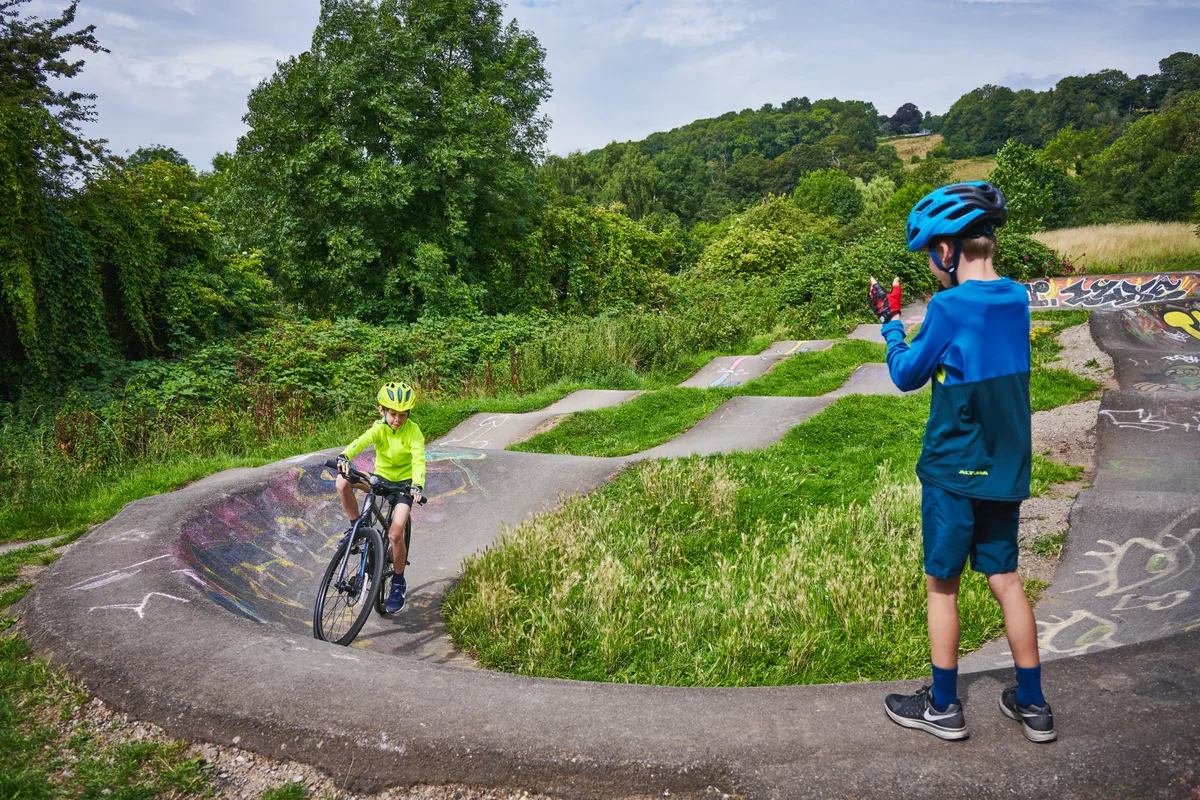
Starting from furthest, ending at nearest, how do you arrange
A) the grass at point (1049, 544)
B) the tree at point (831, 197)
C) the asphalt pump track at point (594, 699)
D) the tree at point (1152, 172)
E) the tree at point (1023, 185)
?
the tree at point (831, 197) < the tree at point (1152, 172) < the tree at point (1023, 185) < the grass at point (1049, 544) < the asphalt pump track at point (594, 699)

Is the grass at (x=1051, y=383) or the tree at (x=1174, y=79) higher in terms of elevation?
the tree at (x=1174, y=79)

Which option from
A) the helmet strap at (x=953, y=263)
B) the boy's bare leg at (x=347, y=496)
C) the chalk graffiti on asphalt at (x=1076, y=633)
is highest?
the helmet strap at (x=953, y=263)

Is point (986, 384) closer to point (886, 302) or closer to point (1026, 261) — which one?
point (886, 302)

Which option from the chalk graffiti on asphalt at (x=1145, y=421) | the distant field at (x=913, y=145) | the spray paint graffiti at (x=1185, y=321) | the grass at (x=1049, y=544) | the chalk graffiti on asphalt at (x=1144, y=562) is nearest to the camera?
the chalk graffiti on asphalt at (x=1144, y=562)

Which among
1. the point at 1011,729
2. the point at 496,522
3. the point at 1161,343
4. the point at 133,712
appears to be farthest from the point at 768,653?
the point at 1161,343

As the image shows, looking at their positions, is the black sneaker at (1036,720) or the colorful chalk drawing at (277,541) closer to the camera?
the black sneaker at (1036,720)

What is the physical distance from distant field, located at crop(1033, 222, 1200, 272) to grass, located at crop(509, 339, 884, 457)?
656 inches

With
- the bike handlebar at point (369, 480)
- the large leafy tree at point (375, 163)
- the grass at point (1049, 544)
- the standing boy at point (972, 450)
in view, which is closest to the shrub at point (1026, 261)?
the large leafy tree at point (375, 163)

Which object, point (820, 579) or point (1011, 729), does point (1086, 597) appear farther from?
point (1011, 729)

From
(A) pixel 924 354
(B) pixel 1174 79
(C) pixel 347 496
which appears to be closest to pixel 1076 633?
(A) pixel 924 354

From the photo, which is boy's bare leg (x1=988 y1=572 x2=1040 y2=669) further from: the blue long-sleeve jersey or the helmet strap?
the helmet strap

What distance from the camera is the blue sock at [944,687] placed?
105 inches

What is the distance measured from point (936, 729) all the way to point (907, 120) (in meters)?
217

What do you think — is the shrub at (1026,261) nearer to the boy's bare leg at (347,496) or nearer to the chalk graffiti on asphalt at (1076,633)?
the chalk graffiti on asphalt at (1076,633)
